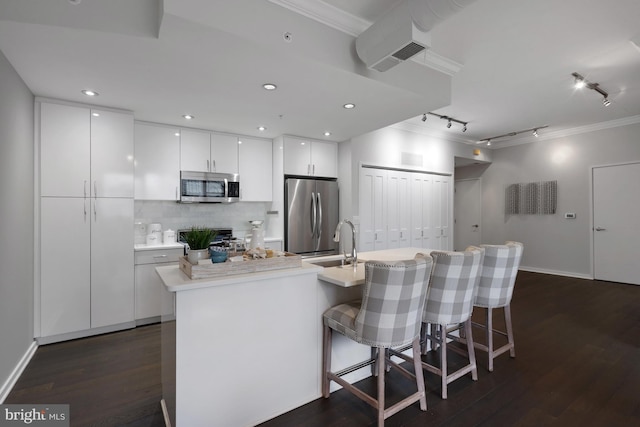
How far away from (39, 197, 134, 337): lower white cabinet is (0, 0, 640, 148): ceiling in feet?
3.75

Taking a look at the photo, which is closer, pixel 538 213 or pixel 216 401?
pixel 216 401

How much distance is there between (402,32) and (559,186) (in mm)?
5829

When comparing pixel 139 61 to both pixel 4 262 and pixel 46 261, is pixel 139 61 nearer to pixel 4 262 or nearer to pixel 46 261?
pixel 4 262

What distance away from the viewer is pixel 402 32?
205 cm

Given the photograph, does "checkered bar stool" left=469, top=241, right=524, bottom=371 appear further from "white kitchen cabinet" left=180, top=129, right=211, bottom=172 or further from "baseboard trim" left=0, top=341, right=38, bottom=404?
"baseboard trim" left=0, top=341, right=38, bottom=404

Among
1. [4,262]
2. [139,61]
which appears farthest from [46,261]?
[139,61]

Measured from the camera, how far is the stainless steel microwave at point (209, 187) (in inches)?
156

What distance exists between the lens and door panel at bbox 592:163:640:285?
5152mm

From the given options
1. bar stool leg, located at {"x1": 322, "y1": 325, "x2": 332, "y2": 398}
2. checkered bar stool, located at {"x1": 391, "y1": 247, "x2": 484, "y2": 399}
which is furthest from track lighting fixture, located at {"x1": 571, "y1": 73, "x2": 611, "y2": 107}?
bar stool leg, located at {"x1": 322, "y1": 325, "x2": 332, "y2": 398}

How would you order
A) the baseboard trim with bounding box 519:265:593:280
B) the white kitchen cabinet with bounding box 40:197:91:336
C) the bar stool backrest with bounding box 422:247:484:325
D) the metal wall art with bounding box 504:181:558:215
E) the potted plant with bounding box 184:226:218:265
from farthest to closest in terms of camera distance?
the metal wall art with bounding box 504:181:558:215 → the baseboard trim with bounding box 519:265:593:280 → the white kitchen cabinet with bounding box 40:197:91:336 → the bar stool backrest with bounding box 422:247:484:325 → the potted plant with bounding box 184:226:218:265

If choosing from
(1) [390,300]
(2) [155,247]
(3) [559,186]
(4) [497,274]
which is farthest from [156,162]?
(3) [559,186]

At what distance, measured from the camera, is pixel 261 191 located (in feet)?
15.0

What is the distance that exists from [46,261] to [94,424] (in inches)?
75.0

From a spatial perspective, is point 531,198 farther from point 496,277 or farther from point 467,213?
point 496,277
